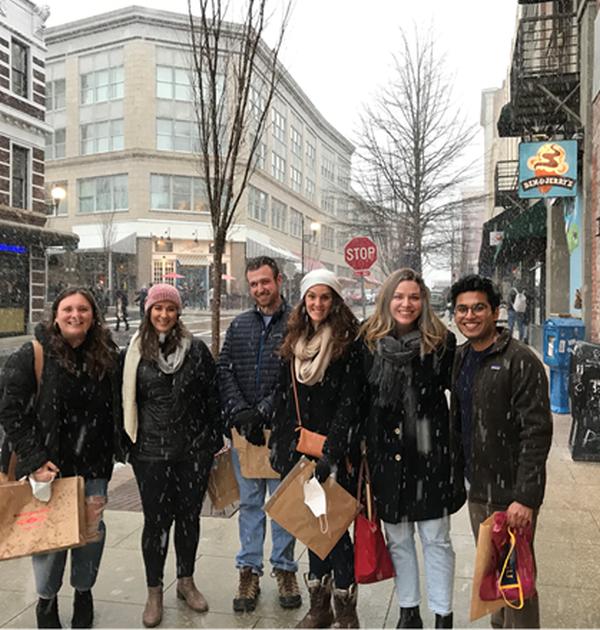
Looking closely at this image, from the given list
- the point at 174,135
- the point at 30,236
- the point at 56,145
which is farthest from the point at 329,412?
the point at 56,145

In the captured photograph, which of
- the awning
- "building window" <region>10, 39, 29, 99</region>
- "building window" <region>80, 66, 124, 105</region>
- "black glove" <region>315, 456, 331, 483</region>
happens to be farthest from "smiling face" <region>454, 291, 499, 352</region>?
"building window" <region>80, 66, 124, 105</region>

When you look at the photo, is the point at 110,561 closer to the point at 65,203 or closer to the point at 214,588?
the point at 214,588

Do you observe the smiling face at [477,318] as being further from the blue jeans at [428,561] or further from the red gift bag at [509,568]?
the blue jeans at [428,561]

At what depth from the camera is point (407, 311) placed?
3164 millimetres

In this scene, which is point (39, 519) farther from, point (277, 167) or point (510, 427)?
point (277, 167)

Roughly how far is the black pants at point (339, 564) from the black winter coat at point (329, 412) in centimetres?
43

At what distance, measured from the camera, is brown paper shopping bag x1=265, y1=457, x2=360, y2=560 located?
10.4ft

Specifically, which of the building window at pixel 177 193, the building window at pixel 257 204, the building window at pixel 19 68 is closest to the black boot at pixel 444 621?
the building window at pixel 19 68

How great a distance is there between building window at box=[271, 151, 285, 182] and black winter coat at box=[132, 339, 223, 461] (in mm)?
54852

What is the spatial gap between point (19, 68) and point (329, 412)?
25005 mm

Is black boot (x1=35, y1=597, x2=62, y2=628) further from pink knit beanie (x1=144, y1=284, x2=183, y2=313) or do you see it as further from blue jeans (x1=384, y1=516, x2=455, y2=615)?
blue jeans (x1=384, y1=516, x2=455, y2=615)

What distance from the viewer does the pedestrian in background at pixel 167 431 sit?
11.5 feet

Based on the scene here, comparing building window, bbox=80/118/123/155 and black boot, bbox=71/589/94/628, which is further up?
building window, bbox=80/118/123/155

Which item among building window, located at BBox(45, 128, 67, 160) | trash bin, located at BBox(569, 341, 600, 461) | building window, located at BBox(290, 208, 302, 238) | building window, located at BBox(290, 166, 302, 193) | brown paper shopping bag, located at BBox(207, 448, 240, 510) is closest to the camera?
brown paper shopping bag, located at BBox(207, 448, 240, 510)
